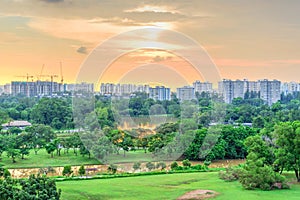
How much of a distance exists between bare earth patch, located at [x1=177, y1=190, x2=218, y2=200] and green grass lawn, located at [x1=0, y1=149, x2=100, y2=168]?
10.8 metres

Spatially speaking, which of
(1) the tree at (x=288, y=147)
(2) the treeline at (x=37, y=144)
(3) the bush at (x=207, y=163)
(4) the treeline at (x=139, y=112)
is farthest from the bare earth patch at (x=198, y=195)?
(2) the treeline at (x=37, y=144)

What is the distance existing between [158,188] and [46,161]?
11734 millimetres

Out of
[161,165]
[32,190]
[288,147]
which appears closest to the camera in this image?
[32,190]

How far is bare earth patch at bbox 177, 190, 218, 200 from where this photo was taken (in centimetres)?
1741

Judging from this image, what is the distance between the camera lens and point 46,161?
1141 inches

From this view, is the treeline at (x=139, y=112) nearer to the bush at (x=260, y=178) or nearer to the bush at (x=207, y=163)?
the bush at (x=207, y=163)

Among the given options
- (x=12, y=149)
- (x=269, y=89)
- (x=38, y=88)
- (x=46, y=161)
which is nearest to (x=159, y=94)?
(x=46, y=161)

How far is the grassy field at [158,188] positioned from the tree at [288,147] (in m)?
1.04

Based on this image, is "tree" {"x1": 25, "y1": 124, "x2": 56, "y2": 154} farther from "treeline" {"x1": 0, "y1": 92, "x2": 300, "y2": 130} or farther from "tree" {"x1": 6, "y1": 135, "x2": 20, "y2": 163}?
"treeline" {"x1": 0, "y1": 92, "x2": 300, "y2": 130}

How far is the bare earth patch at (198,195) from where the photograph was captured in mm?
17406

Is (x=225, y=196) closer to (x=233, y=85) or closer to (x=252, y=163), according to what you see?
(x=252, y=163)

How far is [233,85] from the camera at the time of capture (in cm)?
8175

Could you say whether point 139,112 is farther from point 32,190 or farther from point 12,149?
point 32,190

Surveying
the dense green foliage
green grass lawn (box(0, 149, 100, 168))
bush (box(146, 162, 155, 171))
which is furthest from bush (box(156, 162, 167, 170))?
the dense green foliage
